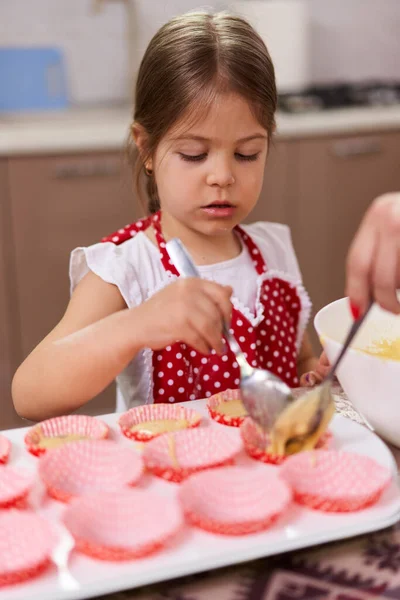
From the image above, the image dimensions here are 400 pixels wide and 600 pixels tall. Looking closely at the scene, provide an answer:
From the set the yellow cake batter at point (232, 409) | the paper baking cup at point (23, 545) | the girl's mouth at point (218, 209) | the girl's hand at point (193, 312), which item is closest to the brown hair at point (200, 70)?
the girl's mouth at point (218, 209)

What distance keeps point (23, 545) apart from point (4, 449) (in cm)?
19

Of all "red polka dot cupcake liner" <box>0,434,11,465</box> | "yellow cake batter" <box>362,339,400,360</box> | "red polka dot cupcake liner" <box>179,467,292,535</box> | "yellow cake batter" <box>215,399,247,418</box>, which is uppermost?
"red polka dot cupcake liner" <box>179,467,292,535</box>

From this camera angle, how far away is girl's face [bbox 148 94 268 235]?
3.48 ft

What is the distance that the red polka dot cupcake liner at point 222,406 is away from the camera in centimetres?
79

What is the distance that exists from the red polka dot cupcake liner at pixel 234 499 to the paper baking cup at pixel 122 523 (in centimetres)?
2

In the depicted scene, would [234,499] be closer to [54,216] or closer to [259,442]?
[259,442]

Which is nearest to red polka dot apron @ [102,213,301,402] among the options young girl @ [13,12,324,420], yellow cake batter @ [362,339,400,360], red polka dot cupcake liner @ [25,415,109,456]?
young girl @ [13,12,324,420]

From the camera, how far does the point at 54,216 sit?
2.22 metres

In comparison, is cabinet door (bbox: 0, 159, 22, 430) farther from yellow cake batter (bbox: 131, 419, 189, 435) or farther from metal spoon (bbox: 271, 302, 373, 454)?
metal spoon (bbox: 271, 302, 373, 454)

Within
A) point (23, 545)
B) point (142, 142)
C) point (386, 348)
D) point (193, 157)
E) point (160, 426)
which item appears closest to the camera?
point (23, 545)

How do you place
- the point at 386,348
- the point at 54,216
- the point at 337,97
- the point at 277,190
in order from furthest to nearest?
1. the point at 337,97
2. the point at 277,190
3. the point at 54,216
4. the point at 386,348

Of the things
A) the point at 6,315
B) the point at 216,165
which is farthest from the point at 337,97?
the point at 216,165

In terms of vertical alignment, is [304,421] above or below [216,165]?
below

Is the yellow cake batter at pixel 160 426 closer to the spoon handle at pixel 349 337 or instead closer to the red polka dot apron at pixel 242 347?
the spoon handle at pixel 349 337
